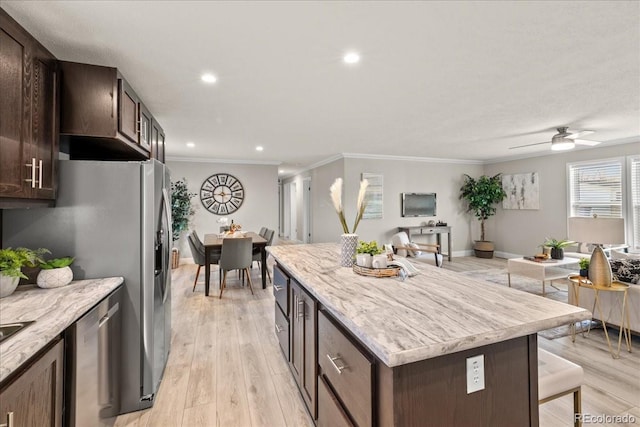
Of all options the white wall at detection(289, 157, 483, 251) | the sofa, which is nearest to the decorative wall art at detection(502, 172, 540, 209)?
the white wall at detection(289, 157, 483, 251)

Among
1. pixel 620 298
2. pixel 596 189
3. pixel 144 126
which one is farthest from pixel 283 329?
pixel 596 189

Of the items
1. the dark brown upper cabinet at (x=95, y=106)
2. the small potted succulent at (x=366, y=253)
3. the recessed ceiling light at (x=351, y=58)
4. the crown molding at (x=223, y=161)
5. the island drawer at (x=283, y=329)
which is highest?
the crown molding at (x=223, y=161)

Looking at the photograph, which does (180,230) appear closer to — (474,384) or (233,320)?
(233,320)

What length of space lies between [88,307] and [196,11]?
168cm

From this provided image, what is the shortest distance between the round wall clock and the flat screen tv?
3947 mm

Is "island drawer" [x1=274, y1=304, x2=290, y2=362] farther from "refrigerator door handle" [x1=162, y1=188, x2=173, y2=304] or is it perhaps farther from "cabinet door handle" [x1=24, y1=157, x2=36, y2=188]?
"cabinet door handle" [x1=24, y1=157, x2=36, y2=188]

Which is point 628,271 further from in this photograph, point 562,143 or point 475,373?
point 475,373

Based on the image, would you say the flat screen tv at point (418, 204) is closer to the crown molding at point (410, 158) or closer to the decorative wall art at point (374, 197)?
the decorative wall art at point (374, 197)

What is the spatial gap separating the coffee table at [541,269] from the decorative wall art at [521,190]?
99.3 inches

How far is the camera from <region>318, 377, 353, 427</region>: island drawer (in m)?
1.24

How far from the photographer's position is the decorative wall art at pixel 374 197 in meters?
6.70

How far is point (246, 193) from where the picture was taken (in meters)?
7.35

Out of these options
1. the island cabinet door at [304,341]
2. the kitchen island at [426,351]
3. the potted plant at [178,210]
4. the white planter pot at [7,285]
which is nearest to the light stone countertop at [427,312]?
the kitchen island at [426,351]

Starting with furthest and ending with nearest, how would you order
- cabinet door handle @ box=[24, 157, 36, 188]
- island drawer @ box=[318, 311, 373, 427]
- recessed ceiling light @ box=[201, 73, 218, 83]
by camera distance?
recessed ceiling light @ box=[201, 73, 218, 83] < cabinet door handle @ box=[24, 157, 36, 188] < island drawer @ box=[318, 311, 373, 427]
